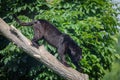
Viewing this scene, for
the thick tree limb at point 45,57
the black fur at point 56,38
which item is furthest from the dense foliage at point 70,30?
the thick tree limb at point 45,57

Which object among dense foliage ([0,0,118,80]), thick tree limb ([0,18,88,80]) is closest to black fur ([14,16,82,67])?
thick tree limb ([0,18,88,80])

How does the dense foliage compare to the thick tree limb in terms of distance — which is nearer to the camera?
the thick tree limb

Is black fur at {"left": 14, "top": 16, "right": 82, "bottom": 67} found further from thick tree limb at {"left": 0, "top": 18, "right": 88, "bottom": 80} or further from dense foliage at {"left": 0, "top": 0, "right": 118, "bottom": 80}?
dense foliage at {"left": 0, "top": 0, "right": 118, "bottom": 80}

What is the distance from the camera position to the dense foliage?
877 cm

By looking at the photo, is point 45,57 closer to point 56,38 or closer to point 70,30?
point 56,38

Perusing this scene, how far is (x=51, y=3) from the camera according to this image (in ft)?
30.9

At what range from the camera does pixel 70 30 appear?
29.1 ft

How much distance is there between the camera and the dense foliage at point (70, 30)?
877 cm

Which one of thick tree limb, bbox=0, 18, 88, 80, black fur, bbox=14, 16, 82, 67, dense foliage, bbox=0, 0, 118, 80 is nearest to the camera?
thick tree limb, bbox=0, 18, 88, 80

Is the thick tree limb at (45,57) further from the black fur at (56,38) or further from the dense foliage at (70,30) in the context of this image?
the dense foliage at (70,30)

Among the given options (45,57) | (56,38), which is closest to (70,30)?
(56,38)

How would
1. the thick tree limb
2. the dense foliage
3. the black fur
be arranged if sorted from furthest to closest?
the dense foliage < the black fur < the thick tree limb

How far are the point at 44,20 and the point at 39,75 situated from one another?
3.85ft

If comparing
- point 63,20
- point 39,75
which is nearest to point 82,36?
point 63,20
